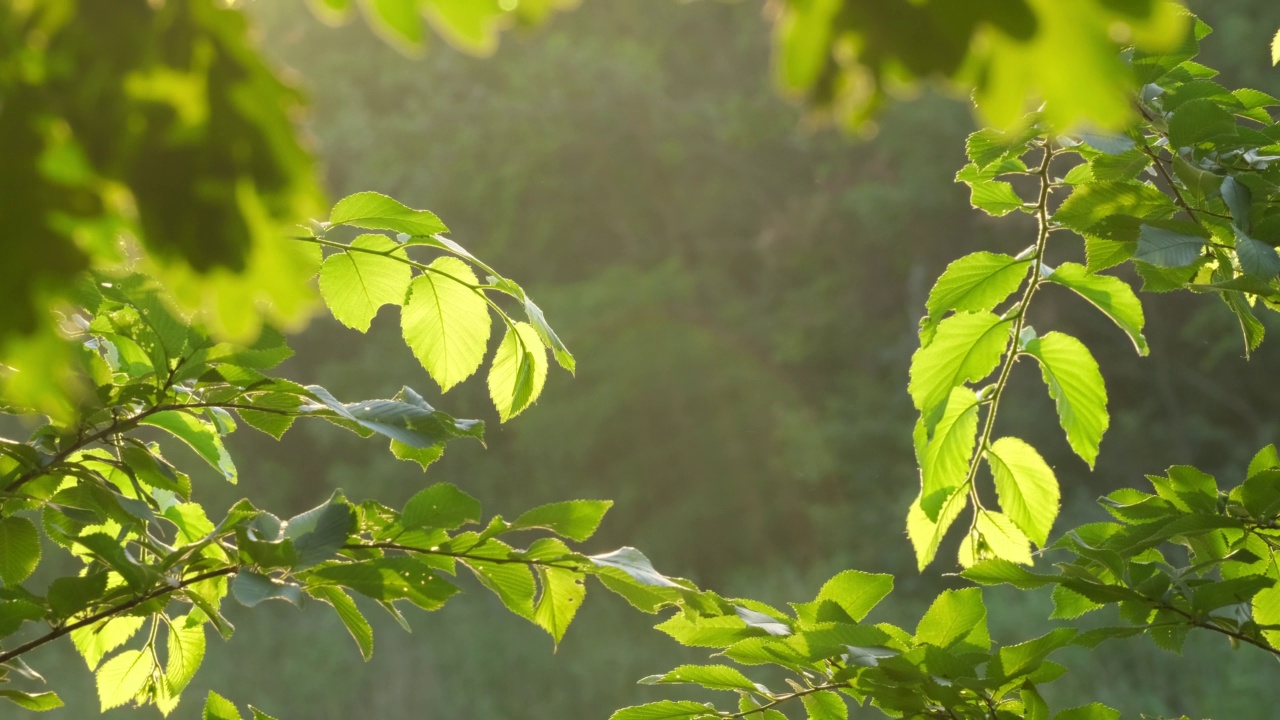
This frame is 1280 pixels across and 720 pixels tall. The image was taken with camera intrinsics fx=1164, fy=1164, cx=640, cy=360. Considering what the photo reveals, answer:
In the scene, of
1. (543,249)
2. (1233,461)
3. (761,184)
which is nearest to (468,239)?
(543,249)

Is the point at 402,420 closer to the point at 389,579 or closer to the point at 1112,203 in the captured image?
the point at 389,579

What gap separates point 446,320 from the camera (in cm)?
76

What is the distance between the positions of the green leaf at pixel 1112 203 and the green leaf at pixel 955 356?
8cm

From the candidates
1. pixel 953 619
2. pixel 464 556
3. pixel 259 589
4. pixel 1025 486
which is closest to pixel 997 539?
pixel 1025 486

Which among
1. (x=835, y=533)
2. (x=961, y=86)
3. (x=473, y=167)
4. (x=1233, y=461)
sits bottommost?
(x=835, y=533)

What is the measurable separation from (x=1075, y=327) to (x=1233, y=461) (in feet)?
3.91

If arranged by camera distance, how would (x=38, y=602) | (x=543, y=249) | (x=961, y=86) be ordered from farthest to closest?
1. (x=543, y=249)
2. (x=38, y=602)
3. (x=961, y=86)

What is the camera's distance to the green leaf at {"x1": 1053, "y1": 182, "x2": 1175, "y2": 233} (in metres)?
0.75

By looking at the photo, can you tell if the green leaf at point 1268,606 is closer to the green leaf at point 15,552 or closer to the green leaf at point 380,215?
the green leaf at point 380,215

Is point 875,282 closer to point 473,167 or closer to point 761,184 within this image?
point 761,184

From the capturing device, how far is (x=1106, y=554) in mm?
651

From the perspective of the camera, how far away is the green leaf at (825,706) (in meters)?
0.67

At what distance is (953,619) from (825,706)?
0.29 ft

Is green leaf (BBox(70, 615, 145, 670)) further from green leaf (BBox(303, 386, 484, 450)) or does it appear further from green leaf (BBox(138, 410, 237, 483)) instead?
green leaf (BBox(303, 386, 484, 450))
